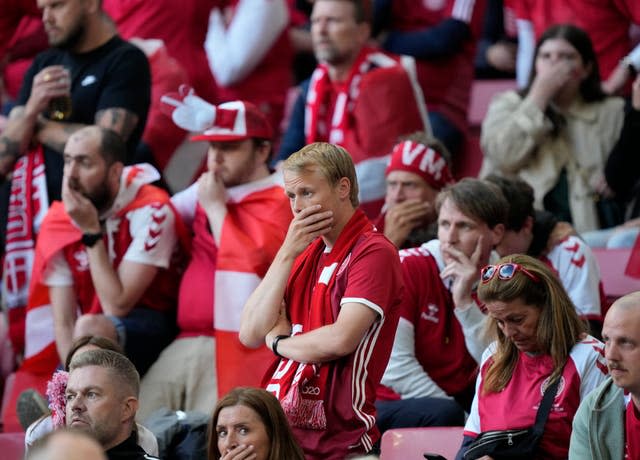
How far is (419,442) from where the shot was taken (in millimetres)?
4633

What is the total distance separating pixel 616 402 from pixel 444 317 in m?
1.30

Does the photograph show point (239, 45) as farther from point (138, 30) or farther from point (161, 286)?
point (161, 286)

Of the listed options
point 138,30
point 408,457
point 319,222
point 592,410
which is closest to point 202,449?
point 408,457

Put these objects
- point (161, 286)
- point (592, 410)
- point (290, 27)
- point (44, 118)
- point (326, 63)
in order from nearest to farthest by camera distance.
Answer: point (592, 410) → point (161, 286) → point (44, 118) → point (326, 63) → point (290, 27)

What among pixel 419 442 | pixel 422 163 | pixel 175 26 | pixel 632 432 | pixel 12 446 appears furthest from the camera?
pixel 175 26

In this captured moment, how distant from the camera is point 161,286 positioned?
6117 millimetres

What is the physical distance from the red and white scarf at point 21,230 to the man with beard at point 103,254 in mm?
279

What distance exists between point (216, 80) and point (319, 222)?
4.18 meters

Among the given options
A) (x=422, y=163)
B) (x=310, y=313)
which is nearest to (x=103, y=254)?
(x=422, y=163)

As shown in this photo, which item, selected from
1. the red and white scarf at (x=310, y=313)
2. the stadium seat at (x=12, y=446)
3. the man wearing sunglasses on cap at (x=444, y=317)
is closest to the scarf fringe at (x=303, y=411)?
the red and white scarf at (x=310, y=313)

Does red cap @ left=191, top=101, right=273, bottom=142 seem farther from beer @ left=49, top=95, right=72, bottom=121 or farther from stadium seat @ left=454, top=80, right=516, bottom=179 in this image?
stadium seat @ left=454, top=80, right=516, bottom=179

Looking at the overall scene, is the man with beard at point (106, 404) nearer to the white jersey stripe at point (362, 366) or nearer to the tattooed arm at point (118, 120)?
the white jersey stripe at point (362, 366)

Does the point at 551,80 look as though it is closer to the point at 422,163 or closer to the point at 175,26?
the point at 422,163

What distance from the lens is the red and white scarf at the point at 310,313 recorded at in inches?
168
